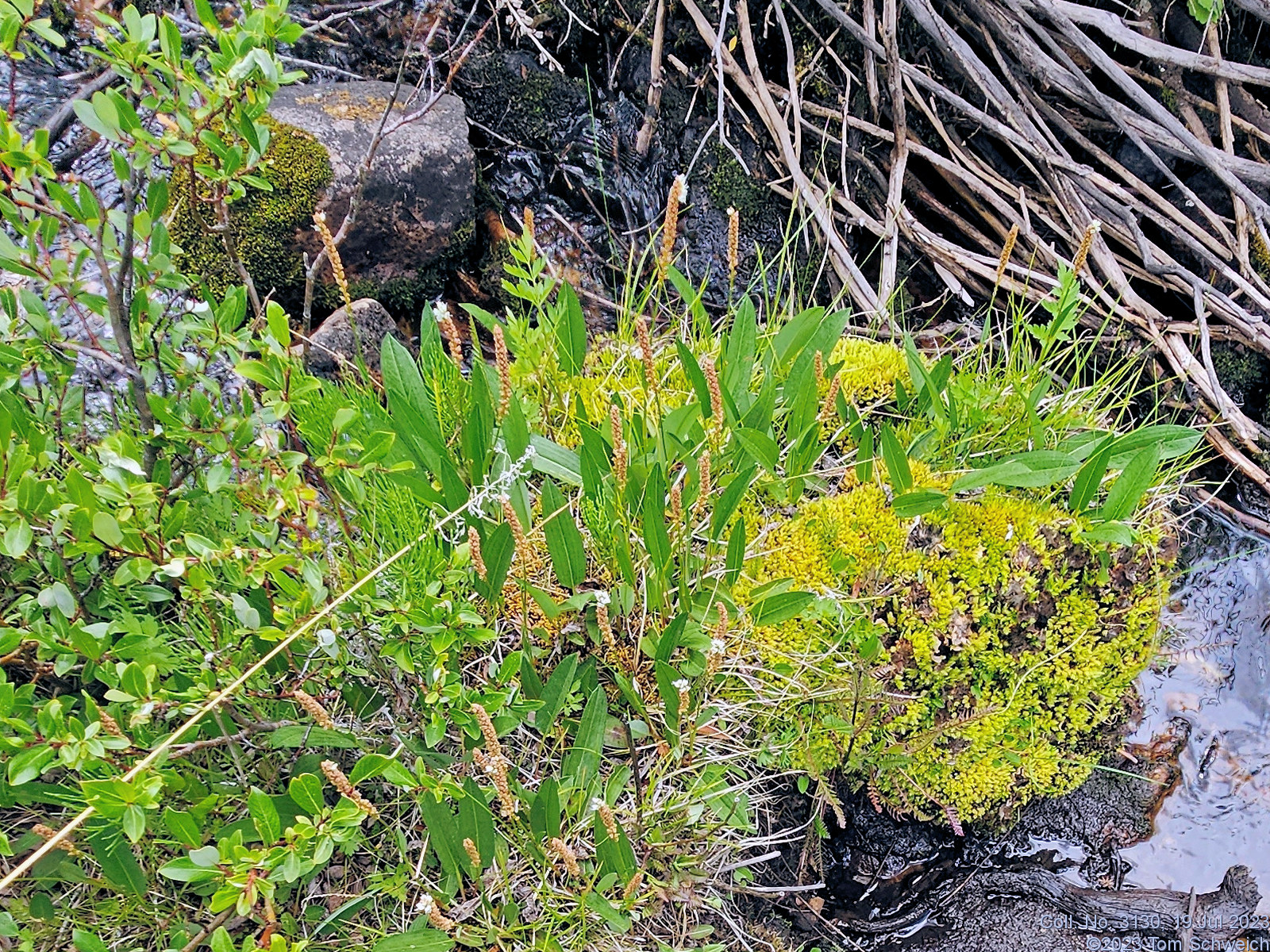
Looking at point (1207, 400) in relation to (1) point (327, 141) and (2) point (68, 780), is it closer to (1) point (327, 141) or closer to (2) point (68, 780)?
(1) point (327, 141)

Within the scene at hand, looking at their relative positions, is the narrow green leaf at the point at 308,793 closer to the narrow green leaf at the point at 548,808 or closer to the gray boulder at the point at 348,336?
Result: the narrow green leaf at the point at 548,808

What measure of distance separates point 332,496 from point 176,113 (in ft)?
2.53

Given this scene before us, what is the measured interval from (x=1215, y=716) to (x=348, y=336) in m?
3.39

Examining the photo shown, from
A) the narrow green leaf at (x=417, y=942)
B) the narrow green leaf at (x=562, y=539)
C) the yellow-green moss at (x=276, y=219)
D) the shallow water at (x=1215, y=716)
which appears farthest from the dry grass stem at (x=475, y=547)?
the shallow water at (x=1215, y=716)

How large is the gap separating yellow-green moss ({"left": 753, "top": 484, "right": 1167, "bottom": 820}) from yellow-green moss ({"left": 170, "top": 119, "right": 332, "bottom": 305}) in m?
2.07

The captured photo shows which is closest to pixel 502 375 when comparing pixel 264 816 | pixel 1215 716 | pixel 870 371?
pixel 264 816

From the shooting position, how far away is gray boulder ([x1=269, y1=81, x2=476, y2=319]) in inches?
130

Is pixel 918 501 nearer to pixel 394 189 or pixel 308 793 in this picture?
pixel 308 793

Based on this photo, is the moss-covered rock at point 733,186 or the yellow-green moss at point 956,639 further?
the moss-covered rock at point 733,186

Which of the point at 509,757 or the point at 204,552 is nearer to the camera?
the point at 204,552

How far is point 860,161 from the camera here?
3.81 m

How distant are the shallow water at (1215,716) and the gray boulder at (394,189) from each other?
9.78ft

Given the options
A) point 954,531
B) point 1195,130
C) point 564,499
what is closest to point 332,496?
point 564,499

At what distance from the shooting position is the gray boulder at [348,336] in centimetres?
296
